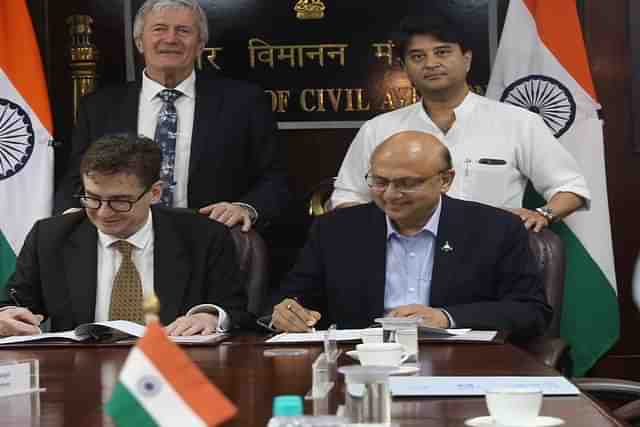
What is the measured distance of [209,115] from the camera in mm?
5055

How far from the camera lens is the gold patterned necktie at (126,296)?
13.4 ft

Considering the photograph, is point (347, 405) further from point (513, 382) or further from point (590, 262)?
point (590, 262)

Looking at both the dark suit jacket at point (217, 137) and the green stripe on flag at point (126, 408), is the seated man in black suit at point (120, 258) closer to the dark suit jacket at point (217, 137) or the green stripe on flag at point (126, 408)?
the dark suit jacket at point (217, 137)

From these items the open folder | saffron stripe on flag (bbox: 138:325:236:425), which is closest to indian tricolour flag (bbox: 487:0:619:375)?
the open folder

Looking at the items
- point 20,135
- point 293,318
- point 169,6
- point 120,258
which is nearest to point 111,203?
point 120,258

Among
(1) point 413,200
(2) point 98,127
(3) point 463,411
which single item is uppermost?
(2) point 98,127

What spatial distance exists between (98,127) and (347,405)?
10.9 ft

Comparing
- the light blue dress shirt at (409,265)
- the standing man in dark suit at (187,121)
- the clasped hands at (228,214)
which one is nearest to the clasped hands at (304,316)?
the light blue dress shirt at (409,265)

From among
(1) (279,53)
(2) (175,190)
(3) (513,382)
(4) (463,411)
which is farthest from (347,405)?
(1) (279,53)

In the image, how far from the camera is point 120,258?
4.15m

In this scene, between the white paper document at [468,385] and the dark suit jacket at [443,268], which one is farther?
the dark suit jacket at [443,268]

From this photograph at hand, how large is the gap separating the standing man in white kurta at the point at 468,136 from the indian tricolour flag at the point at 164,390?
11.5ft

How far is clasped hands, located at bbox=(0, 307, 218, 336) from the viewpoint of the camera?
368cm

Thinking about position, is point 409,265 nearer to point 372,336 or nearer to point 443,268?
point 443,268
